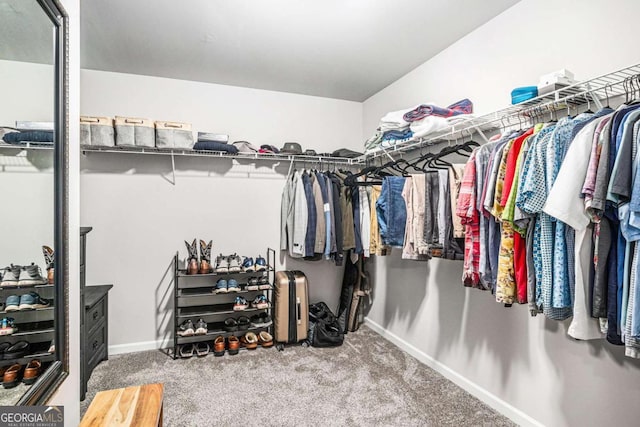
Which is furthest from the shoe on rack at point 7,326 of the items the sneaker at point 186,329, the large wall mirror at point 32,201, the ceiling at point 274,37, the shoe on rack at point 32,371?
the sneaker at point 186,329

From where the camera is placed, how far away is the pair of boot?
115 inches

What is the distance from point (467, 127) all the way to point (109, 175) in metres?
2.90

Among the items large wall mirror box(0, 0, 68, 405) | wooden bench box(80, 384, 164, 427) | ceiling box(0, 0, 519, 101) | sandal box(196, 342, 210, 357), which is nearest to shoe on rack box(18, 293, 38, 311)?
large wall mirror box(0, 0, 68, 405)

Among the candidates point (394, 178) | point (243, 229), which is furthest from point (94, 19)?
point (394, 178)

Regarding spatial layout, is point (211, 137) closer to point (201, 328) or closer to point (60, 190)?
point (201, 328)

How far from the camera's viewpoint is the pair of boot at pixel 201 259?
2918 millimetres

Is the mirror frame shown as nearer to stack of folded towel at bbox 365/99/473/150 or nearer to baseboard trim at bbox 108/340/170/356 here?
stack of folded towel at bbox 365/99/473/150

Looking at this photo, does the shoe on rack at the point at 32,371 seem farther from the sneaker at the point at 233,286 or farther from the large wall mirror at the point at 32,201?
the sneaker at the point at 233,286

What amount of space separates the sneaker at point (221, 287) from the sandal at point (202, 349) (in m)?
0.48

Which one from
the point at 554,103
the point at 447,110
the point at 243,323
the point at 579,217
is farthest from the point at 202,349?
the point at 554,103

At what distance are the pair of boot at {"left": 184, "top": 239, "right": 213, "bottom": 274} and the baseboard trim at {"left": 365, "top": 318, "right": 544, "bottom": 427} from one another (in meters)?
1.82

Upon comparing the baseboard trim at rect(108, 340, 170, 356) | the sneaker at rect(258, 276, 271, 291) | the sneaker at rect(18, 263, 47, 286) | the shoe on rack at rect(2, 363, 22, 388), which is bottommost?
the baseboard trim at rect(108, 340, 170, 356)

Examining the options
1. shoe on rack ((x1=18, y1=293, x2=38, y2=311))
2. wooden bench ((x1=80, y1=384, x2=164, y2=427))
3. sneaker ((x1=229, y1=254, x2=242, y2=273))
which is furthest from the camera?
sneaker ((x1=229, y1=254, x2=242, y2=273))

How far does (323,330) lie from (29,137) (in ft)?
8.65
